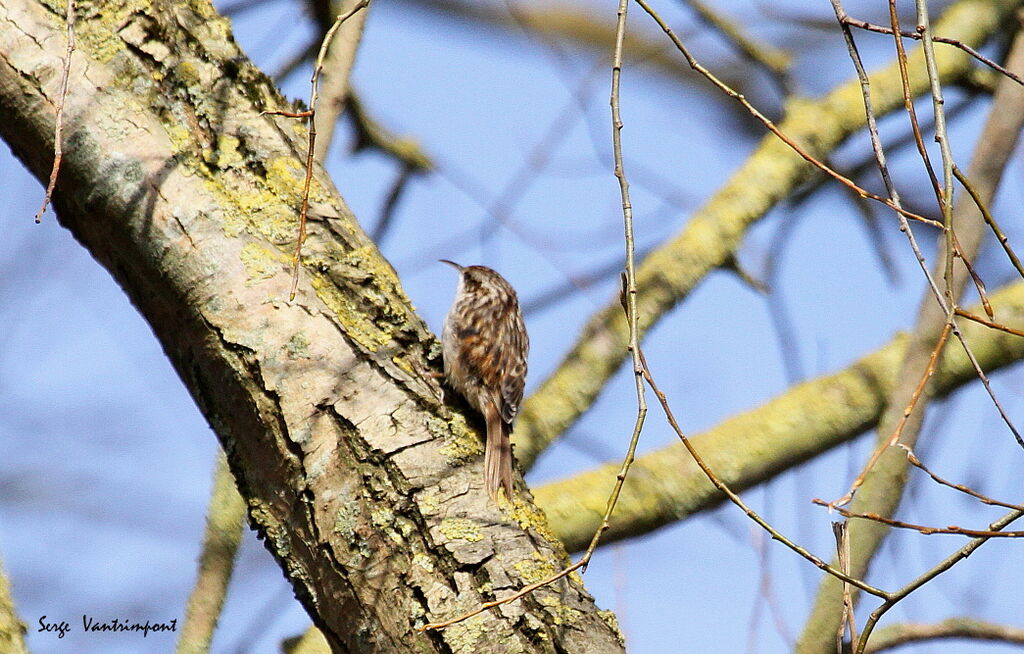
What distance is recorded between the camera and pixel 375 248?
104 inches

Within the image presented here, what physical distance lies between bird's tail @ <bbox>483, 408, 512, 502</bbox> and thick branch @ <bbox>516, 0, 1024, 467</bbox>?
46.2 inches

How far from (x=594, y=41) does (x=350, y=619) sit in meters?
3.94

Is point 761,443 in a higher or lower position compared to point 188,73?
lower

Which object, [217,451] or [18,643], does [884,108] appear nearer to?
[217,451]

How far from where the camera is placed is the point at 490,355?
149 inches

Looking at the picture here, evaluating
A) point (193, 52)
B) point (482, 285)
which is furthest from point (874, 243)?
point (193, 52)

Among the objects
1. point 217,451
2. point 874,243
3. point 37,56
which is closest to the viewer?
point 37,56

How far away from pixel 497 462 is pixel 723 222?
77.9 inches

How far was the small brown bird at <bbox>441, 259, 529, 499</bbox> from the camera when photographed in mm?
2445

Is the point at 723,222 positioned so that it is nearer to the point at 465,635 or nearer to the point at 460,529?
the point at 460,529

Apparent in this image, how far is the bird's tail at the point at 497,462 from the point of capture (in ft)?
7.80

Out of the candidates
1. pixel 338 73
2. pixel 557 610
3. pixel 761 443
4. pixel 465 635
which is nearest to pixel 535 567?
pixel 557 610

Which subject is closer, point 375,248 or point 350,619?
point 350,619

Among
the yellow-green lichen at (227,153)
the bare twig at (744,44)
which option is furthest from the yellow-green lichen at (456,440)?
the bare twig at (744,44)
